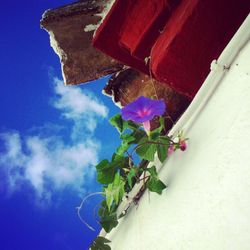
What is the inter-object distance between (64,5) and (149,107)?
1.02m

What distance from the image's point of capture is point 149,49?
6.90 ft

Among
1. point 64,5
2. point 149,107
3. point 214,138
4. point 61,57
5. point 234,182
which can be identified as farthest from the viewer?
point 61,57

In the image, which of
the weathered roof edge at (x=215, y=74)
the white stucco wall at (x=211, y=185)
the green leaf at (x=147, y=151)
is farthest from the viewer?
the green leaf at (x=147, y=151)

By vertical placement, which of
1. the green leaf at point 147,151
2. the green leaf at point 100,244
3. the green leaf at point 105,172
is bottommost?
the green leaf at point 100,244

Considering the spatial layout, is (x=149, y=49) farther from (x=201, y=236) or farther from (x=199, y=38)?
(x=201, y=236)

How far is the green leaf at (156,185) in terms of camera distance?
1.53m

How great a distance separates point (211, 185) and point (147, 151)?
0.38 m

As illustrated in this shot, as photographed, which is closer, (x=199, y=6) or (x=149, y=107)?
(x=149, y=107)

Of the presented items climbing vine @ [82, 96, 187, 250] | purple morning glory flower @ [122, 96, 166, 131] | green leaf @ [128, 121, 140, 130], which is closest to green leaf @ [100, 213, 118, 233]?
climbing vine @ [82, 96, 187, 250]

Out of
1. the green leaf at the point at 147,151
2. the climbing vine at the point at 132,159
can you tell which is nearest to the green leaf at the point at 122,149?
the climbing vine at the point at 132,159

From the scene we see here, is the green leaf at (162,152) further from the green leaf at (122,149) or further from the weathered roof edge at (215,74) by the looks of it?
the green leaf at (122,149)

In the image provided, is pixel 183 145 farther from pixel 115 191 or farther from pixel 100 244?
pixel 100 244

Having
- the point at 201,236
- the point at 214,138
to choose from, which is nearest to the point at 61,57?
the point at 214,138

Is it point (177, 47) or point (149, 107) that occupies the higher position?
point (177, 47)
